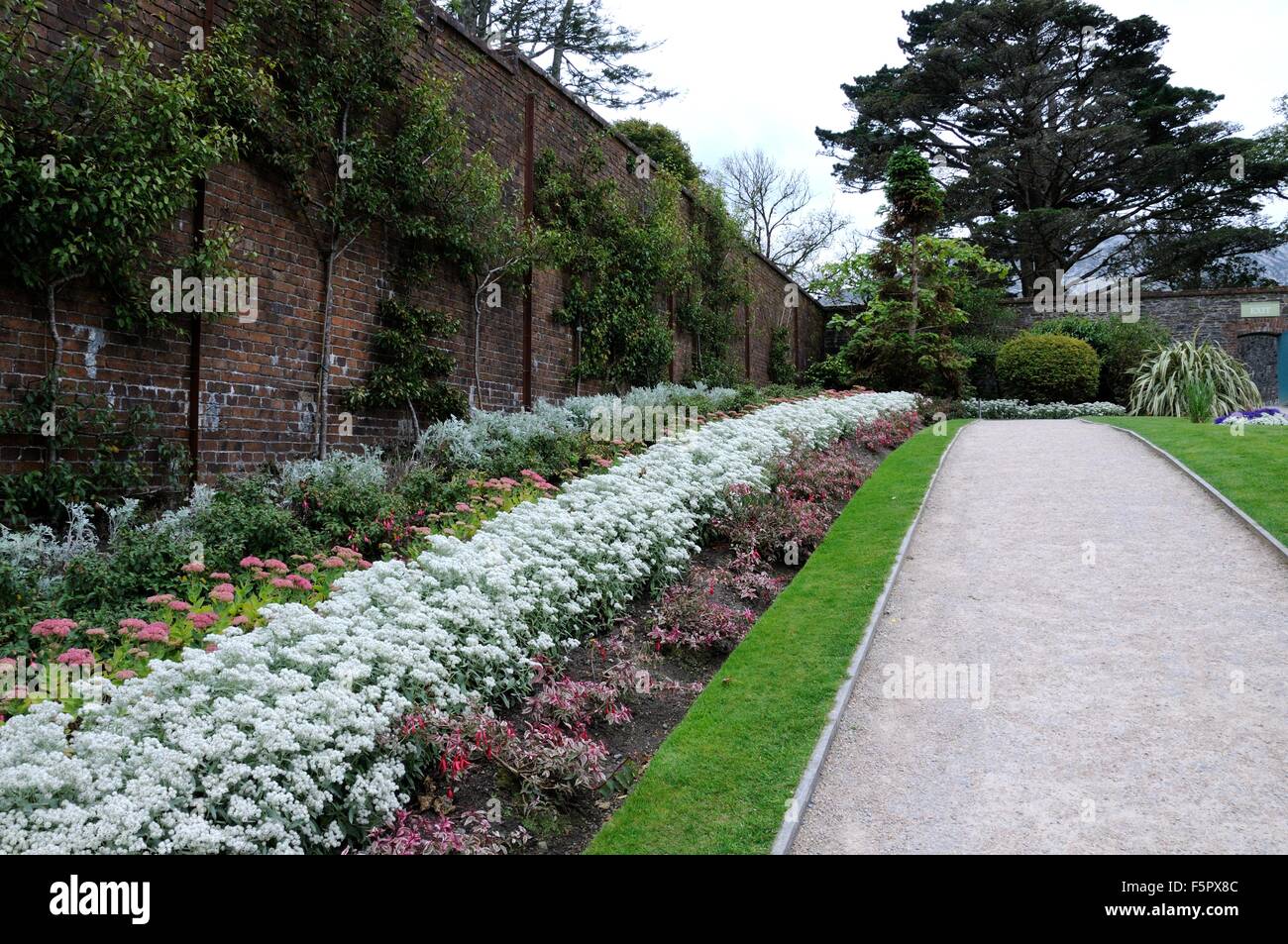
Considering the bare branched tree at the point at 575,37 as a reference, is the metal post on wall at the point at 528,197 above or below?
below

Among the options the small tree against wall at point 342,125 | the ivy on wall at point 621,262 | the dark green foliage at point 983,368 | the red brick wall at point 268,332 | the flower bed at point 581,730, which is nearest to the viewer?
the flower bed at point 581,730

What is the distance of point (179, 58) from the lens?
5.89m

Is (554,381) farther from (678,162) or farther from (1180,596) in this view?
(678,162)

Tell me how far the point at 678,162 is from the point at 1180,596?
18041 mm

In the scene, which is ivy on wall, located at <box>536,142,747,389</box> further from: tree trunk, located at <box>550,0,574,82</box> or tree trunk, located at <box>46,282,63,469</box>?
tree trunk, located at <box>550,0,574,82</box>

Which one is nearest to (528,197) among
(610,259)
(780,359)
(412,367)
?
(610,259)

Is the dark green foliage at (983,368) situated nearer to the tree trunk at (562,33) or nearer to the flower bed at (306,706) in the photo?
the tree trunk at (562,33)

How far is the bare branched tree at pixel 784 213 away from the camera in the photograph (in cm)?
3553

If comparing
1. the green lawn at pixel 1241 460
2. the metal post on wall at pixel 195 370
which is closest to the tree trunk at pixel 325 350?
the metal post on wall at pixel 195 370

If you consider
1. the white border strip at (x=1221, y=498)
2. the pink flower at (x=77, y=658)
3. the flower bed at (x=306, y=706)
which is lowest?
the flower bed at (x=306, y=706)

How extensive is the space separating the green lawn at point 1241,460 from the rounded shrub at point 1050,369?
6.93 m

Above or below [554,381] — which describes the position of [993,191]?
above

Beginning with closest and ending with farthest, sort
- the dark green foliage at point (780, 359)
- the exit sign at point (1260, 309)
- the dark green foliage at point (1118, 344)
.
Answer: the dark green foliage at point (1118, 344) < the dark green foliage at point (780, 359) < the exit sign at point (1260, 309)
